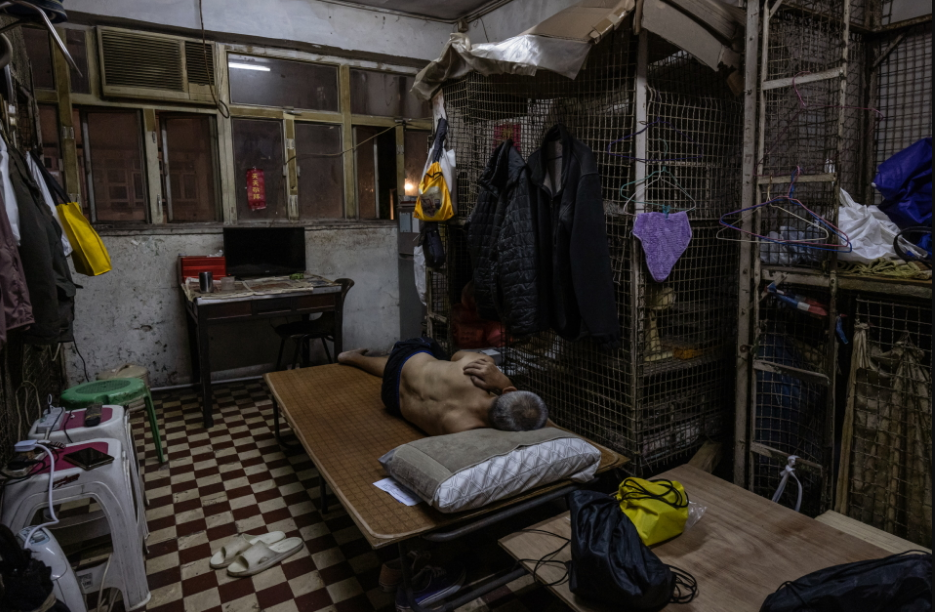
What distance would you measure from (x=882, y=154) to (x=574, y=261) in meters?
1.86

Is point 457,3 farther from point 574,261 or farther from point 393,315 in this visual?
point 574,261

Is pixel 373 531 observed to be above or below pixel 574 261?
below

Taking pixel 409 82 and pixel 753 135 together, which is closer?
pixel 753 135

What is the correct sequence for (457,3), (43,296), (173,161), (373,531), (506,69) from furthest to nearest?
(457,3), (173,161), (506,69), (43,296), (373,531)

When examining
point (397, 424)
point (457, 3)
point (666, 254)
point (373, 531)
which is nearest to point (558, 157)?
point (666, 254)

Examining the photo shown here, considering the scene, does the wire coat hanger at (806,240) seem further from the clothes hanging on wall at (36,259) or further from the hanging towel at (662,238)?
the clothes hanging on wall at (36,259)

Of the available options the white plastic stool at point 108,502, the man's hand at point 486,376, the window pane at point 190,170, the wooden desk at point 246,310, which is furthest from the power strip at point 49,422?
the window pane at point 190,170

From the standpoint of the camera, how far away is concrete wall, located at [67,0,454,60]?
482 centimetres

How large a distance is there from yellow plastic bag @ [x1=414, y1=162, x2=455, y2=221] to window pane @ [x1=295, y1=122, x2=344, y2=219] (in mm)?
2191

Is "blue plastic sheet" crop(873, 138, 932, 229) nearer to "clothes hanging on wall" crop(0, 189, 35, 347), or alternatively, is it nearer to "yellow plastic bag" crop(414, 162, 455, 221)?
"yellow plastic bag" crop(414, 162, 455, 221)

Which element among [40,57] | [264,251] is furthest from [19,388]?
[40,57]

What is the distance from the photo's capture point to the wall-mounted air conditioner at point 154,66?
477cm

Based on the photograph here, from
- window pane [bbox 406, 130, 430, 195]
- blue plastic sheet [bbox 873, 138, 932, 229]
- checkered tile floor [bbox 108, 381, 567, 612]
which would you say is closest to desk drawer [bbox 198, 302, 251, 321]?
checkered tile floor [bbox 108, 381, 567, 612]

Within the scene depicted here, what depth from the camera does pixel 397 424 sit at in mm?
3230
